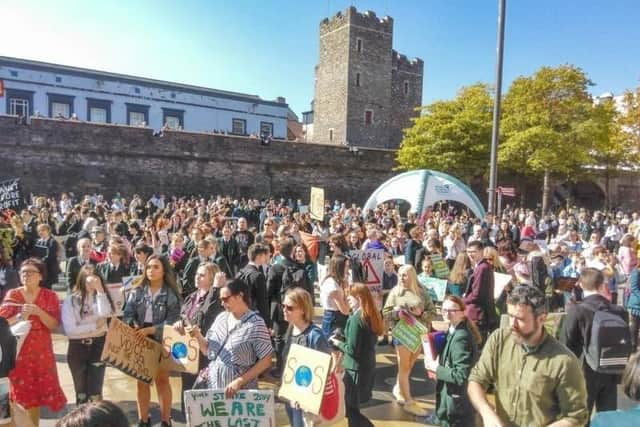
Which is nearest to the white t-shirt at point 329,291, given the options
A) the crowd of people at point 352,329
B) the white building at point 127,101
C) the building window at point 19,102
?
the crowd of people at point 352,329

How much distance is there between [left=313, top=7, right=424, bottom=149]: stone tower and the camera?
41.9 meters

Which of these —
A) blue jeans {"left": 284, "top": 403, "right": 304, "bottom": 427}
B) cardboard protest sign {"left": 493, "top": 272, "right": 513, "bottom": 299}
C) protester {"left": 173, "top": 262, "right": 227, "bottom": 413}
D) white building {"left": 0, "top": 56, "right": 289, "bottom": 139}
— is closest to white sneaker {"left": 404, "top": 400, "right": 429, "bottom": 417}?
cardboard protest sign {"left": 493, "top": 272, "right": 513, "bottom": 299}

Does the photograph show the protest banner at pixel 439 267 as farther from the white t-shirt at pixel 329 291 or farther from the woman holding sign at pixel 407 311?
the white t-shirt at pixel 329 291

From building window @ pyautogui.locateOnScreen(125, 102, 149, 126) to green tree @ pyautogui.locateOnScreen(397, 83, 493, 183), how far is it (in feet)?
59.7

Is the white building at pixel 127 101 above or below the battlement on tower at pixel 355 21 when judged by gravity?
below

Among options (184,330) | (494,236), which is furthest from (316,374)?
(494,236)

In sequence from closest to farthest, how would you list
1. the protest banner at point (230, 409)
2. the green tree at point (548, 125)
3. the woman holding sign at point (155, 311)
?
the protest banner at point (230, 409) → the woman holding sign at point (155, 311) → the green tree at point (548, 125)

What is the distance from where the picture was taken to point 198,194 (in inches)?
1096

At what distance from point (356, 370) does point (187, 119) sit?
3776 cm

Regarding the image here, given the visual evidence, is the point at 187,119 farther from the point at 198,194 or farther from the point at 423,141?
the point at 423,141

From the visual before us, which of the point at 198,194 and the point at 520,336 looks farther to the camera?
the point at 198,194

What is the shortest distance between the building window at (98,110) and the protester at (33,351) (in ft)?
113

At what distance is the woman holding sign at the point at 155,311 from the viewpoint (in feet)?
14.9

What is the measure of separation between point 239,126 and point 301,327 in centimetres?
3984
